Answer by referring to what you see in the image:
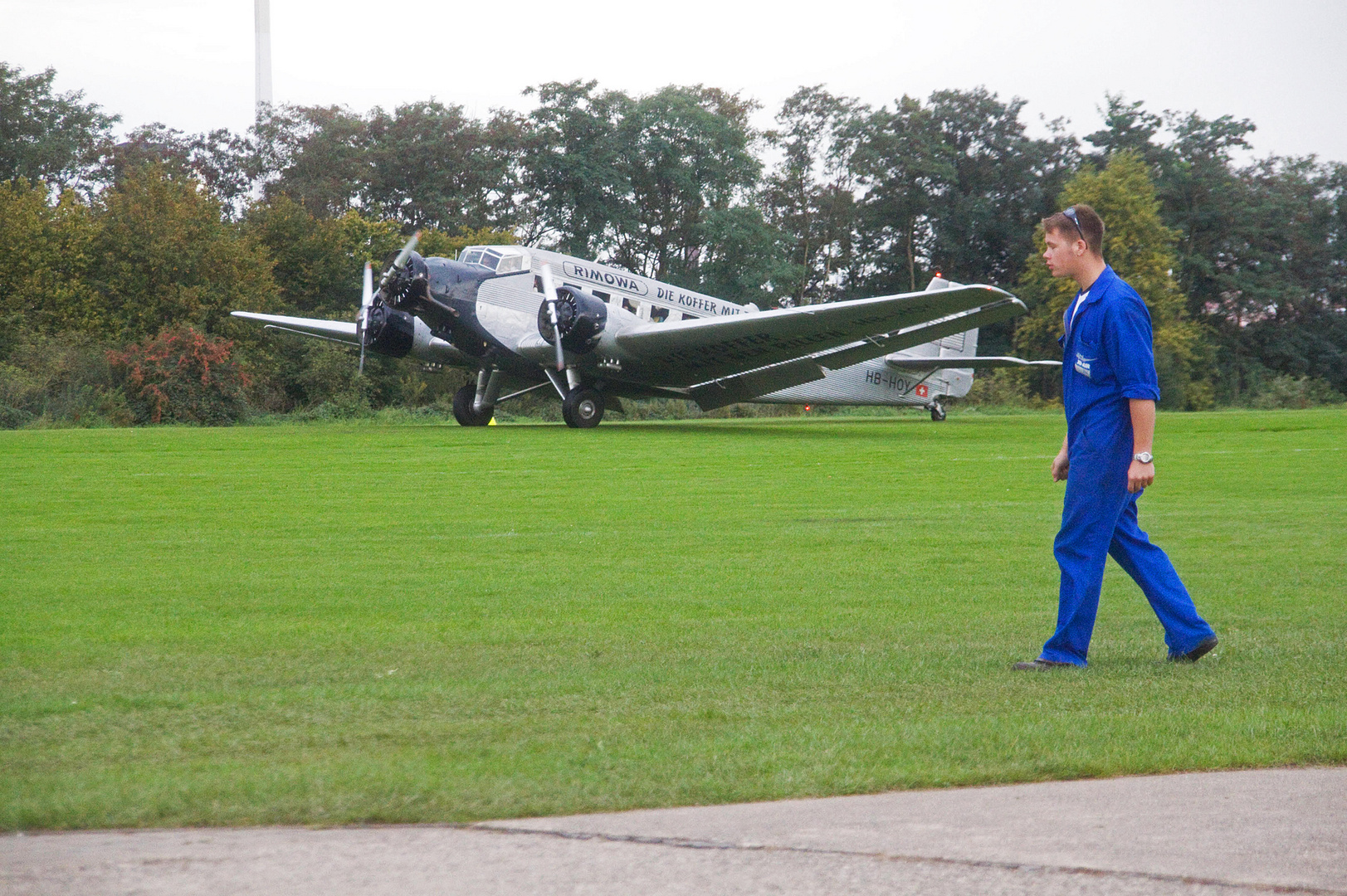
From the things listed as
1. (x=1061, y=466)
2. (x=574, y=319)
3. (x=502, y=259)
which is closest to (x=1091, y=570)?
(x=1061, y=466)

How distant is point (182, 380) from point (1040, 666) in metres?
37.5

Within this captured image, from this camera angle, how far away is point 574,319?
1108 inches

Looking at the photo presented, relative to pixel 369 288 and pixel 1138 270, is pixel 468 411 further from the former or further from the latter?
pixel 1138 270

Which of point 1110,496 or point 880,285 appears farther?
point 880,285

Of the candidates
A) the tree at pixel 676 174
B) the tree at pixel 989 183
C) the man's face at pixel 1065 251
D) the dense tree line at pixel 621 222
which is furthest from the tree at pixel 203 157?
the man's face at pixel 1065 251

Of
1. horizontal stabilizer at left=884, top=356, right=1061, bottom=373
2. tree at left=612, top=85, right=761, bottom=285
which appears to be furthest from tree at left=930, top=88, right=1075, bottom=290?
horizontal stabilizer at left=884, top=356, right=1061, bottom=373

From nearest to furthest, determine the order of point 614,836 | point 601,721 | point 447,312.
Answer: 1. point 614,836
2. point 601,721
3. point 447,312

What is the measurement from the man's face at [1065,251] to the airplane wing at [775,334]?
63.7 feet

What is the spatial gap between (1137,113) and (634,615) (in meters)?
73.9

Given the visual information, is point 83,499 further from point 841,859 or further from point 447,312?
point 447,312

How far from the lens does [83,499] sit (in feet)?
44.5

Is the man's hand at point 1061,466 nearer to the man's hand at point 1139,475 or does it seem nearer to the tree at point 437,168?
the man's hand at point 1139,475

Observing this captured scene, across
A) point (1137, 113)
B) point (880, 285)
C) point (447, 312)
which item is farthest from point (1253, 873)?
point (1137, 113)

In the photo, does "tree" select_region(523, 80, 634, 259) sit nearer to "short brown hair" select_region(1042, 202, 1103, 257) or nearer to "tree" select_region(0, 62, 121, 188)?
"tree" select_region(0, 62, 121, 188)
